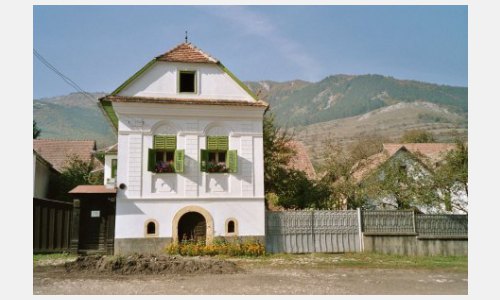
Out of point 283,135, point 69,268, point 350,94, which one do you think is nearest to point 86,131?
point 283,135

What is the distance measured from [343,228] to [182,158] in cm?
744

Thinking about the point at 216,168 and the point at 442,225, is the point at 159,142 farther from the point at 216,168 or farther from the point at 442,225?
the point at 442,225

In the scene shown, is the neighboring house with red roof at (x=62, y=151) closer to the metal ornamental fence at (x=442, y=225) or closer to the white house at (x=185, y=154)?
the white house at (x=185, y=154)

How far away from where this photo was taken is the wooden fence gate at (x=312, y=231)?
711 inches

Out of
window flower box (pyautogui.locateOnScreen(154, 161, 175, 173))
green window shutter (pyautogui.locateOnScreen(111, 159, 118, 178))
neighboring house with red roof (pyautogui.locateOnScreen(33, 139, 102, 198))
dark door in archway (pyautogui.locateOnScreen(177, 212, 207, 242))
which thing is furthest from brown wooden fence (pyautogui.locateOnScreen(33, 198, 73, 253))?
neighboring house with red roof (pyautogui.locateOnScreen(33, 139, 102, 198))

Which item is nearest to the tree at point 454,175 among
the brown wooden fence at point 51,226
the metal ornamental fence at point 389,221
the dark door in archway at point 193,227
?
the metal ornamental fence at point 389,221

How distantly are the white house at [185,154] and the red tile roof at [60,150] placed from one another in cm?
1558

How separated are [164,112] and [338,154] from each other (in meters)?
11.8

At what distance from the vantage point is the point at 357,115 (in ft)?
511

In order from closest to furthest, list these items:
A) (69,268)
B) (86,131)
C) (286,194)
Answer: (69,268), (286,194), (86,131)

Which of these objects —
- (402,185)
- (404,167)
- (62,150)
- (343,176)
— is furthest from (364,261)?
(62,150)

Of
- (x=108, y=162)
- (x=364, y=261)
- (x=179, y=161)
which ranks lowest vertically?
(x=364, y=261)

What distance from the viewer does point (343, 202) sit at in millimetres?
24000

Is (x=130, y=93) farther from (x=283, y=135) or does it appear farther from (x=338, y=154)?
(x=338, y=154)
